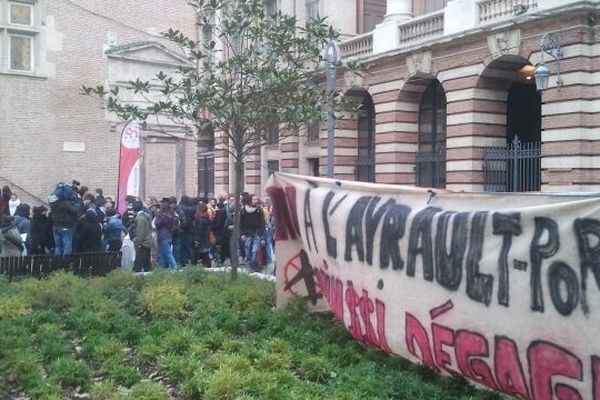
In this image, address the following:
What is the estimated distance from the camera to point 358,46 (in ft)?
79.3

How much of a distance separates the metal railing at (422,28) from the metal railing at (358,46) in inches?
Result: 60.5

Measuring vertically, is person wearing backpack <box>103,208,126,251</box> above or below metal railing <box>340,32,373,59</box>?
below

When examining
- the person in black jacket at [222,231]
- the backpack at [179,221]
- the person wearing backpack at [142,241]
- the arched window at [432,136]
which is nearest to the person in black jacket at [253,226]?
the person in black jacket at [222,231]

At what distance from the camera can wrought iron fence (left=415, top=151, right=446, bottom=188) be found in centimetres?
2197

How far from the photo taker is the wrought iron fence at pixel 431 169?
21969 millimetres

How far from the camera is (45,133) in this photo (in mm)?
26688

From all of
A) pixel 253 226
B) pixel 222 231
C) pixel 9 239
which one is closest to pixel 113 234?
pixel 222 231

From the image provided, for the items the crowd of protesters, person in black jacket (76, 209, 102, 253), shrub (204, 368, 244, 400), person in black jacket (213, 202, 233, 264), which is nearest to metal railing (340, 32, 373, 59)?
the crowd of protesters

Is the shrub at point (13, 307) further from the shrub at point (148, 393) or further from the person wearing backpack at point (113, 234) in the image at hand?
the person wearing backpack at point (113, 234)

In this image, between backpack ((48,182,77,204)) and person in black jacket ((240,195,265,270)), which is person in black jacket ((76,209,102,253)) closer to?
backpack ((48,182,77,204))

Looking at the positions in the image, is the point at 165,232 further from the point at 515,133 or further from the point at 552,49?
the point at 515,133

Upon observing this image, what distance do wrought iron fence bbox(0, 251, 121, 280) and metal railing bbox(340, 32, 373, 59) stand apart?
539 inches

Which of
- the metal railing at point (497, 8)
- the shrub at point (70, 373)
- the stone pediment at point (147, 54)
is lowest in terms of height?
the shrub at point (70, 373)

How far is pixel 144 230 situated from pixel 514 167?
10167 millimetres
